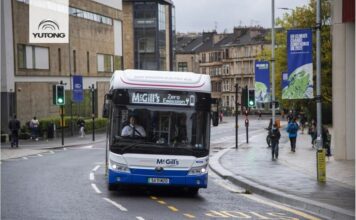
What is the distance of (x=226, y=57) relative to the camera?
148m

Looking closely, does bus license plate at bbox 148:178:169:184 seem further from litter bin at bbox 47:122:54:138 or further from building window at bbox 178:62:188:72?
building window at bbox 178:62:188:72

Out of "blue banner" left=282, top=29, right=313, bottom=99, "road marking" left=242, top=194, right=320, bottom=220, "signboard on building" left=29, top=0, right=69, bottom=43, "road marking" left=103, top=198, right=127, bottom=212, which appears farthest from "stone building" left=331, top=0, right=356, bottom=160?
"signboard on building" left=29, top=0, right=69, bottom=43

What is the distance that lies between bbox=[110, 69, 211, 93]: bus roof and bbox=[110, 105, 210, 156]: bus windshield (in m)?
0.53

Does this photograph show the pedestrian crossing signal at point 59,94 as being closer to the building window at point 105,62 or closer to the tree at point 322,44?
the tree at point 322,44

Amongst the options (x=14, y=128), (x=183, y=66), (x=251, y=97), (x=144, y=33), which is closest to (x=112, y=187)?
(x=251, y=97)

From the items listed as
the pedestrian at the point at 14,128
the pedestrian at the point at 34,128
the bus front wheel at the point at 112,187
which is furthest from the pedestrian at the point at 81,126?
the bus front wheel at the point at 112,187

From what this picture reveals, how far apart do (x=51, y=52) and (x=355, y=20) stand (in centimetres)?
3958

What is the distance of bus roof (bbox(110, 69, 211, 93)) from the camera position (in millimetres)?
17531

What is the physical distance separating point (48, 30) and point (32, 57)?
4005 mm

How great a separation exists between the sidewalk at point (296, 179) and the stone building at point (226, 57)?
100 m

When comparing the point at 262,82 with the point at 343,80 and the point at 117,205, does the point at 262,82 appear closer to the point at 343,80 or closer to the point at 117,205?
the point at 343,80

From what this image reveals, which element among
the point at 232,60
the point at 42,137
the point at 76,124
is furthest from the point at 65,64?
the point at 232,60

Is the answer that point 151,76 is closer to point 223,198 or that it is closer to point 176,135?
point 176,135

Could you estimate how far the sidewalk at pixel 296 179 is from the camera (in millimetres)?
15820
